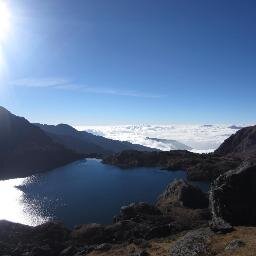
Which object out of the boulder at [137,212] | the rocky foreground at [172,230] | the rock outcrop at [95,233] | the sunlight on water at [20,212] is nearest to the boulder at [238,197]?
the rocky foreground at [172,230]

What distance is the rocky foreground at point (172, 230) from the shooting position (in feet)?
213

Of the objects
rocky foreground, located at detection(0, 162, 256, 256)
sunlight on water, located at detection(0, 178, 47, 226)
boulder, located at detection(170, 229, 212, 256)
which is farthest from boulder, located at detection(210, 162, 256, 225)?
sunlight on water, located at detection(0, 178, 47, 226)

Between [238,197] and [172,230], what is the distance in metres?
29.9

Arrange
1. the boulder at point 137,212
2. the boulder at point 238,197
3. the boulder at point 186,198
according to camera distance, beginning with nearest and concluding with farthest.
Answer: the boulder at point 238,197 < the boulder at point 137,212 < the boulder at point 186,198

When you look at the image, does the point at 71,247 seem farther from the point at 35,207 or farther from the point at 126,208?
the point at 35,207

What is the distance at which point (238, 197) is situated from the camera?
78375 mm

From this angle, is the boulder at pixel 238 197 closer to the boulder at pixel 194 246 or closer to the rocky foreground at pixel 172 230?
the rocky foreground at pixel 172 230

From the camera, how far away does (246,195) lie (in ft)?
258

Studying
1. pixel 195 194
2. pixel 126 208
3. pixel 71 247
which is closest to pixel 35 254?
pixel 71 247

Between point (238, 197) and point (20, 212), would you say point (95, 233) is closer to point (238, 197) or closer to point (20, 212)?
point (238, 197)

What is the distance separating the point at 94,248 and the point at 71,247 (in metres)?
8.81

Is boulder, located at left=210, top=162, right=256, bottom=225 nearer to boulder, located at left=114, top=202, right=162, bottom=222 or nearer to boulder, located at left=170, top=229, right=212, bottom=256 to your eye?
boulder, located at left=170, top=229, right=212, bottom=256

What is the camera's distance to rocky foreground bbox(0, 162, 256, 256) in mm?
65000

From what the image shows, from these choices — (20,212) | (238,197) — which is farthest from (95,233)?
(20,212)
